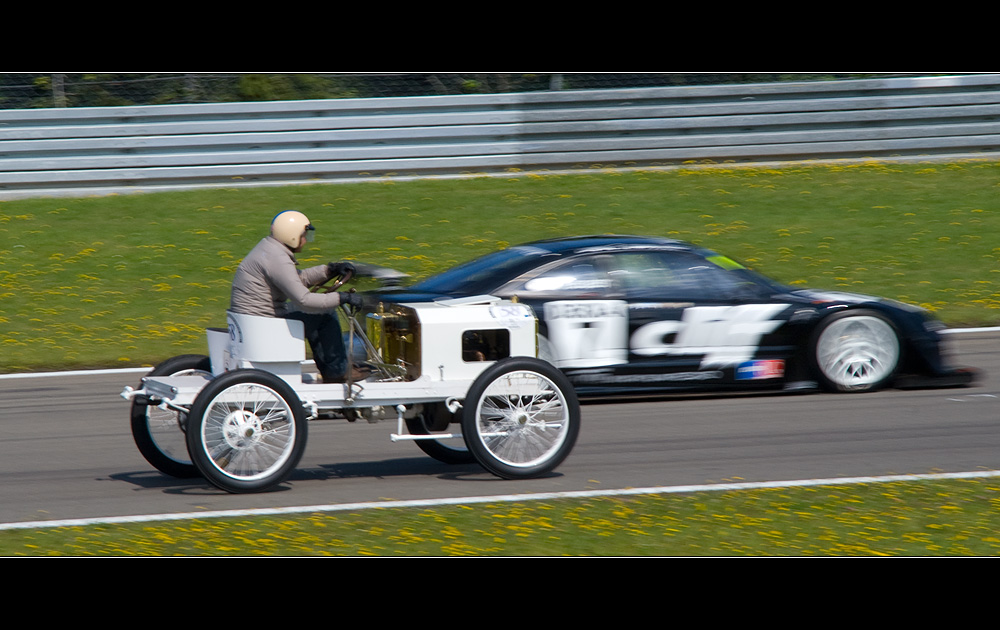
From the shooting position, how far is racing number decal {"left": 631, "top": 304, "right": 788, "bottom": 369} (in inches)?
388

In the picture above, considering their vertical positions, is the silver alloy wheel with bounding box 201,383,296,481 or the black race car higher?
the black race car

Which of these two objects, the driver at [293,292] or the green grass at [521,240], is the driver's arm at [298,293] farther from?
the green grass at [521,240]

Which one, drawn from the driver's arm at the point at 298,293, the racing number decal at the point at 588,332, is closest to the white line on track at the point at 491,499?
the driver's arm at the point at 298,293

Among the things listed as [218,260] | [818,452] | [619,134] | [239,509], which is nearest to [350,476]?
[239,509]

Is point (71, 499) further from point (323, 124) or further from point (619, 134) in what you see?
point (619, 134)

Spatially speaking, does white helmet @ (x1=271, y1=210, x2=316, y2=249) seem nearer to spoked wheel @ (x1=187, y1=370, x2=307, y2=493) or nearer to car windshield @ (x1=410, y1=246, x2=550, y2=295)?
spoked wheel @ (x1=187, y1=370, x2=307, y2=493)

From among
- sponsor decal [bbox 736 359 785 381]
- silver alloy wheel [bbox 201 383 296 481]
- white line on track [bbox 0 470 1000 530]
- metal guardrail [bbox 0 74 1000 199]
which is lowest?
white line on track [bbox 0 470 1000 530]

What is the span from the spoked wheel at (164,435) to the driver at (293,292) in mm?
658

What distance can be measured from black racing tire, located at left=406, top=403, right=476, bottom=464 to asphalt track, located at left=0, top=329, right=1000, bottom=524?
0.07 meters

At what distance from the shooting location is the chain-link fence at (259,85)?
1700cm

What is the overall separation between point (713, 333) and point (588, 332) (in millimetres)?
1042

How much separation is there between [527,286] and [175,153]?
9.03 metres

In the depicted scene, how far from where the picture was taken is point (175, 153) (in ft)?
56.7

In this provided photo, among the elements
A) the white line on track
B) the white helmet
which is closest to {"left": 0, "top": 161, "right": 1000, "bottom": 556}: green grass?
the white line on track
